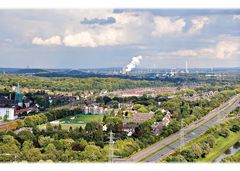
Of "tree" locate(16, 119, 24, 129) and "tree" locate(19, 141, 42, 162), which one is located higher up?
"tree" locate(16, 119, 24, 129)

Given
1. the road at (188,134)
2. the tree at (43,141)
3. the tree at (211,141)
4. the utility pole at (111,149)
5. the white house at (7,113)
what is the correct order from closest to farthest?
the utility pole at (111,149) < the road at (188,134) < the tree at (43,141) < the white house at (7,113) < the tree at (211,141)

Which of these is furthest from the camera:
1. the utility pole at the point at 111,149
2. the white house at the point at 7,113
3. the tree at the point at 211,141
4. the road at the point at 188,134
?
the tree at the point at 211,141

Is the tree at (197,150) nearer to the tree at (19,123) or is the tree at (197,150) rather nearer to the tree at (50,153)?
the tree at (50,153)

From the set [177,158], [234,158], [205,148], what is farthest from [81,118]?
[234,158]

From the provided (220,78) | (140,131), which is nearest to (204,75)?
(220,78)

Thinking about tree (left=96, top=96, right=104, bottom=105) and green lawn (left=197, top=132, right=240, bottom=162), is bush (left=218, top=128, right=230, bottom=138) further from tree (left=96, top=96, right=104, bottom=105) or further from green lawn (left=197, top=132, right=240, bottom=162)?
tree (left=96, top=96, right=104, bottom=105)

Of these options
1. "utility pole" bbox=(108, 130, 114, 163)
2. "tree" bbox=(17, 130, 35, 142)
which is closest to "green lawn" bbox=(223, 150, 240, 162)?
"utility pole" bbox=(108, 130, 114, 163)

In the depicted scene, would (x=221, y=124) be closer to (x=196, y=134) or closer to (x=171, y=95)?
(x=196, y=134)

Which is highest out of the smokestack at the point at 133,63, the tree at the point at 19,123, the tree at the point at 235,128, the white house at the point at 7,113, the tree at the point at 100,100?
the smokestack at the point at 133,63

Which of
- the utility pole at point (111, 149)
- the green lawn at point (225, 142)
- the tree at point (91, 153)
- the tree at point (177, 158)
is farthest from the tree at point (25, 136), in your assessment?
the green lawn at point (225, 142)

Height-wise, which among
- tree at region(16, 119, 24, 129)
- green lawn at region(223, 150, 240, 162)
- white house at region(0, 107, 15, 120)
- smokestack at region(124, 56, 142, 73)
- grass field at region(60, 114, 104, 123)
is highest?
smokestack at region(124, 56, 142, 73)
